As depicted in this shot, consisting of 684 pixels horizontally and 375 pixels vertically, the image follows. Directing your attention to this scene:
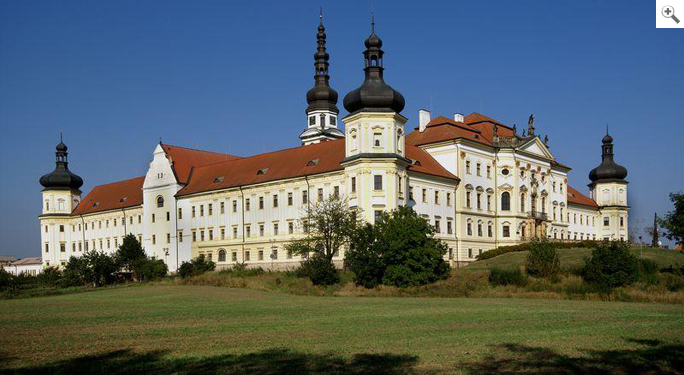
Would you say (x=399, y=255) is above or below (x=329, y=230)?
below

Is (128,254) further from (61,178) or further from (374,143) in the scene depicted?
(61,178)

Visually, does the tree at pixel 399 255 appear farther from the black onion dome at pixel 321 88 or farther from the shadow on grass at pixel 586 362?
the black onion dome at pixel 321 88

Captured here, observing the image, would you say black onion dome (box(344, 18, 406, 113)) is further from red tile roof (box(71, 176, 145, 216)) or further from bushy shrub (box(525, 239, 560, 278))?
red tile roof (box(71, 176, 145, 216))

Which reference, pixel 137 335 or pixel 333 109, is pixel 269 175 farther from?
pixel 137 335

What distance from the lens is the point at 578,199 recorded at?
9069 cm

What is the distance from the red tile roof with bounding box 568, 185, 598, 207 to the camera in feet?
291

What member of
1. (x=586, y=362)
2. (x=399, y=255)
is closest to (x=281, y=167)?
(x=399, y=255)

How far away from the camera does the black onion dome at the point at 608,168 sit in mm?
93375

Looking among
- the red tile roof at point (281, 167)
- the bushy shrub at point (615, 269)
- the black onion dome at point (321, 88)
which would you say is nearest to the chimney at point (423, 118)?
the red tile roof at point (281, 167)

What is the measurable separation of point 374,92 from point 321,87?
3649 centimetres

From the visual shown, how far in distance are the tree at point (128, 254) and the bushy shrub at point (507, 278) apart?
124ft

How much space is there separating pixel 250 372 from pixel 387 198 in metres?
43.8

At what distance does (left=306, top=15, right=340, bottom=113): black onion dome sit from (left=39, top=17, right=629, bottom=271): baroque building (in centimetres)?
340

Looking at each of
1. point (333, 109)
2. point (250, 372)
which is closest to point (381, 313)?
point (250, 372)
